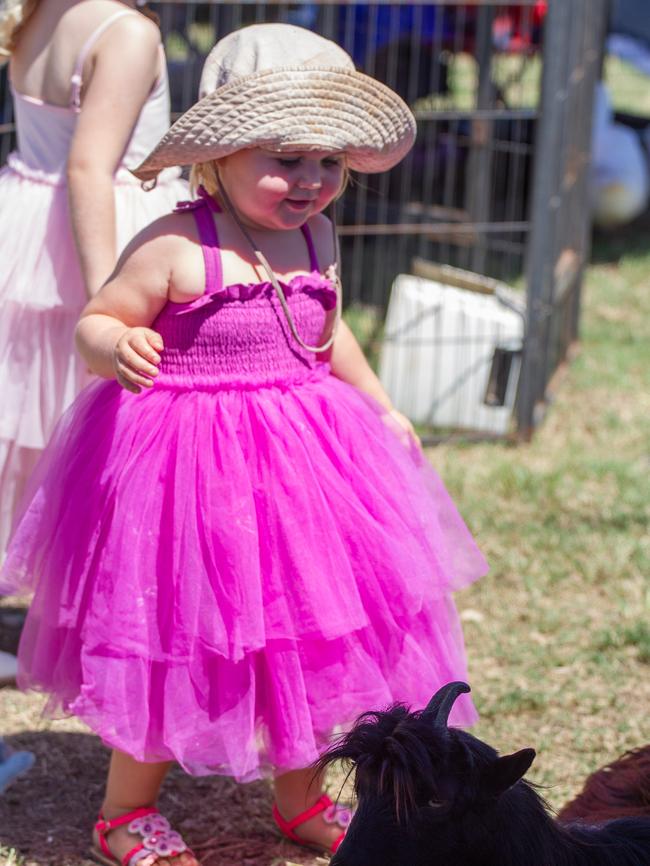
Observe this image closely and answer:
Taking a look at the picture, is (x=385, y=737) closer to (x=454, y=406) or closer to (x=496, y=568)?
(x=496, y=568)

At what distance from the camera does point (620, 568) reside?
4477mm

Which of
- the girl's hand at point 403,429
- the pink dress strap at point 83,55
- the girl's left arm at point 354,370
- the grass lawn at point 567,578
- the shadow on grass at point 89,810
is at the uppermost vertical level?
the pink dress strap at point 83,55

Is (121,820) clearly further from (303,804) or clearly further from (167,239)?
(167,239)

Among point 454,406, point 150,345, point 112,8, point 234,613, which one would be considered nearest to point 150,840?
point 234,613

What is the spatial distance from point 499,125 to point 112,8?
6699mm

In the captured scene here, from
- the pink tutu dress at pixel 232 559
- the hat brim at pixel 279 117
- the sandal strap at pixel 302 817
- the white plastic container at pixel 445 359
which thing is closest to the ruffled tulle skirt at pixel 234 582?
the pink tutu dress at pixel 232 559

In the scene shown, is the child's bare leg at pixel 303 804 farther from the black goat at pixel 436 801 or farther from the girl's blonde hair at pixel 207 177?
the girl's blonde hair at pixel 207 177

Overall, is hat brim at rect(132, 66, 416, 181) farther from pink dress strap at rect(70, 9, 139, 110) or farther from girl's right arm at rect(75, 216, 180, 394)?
pink dress strap at rect(70, 9, 139, 110)

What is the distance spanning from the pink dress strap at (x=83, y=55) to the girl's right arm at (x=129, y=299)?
2.30 ft

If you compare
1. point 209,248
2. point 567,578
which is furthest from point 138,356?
point 567,578

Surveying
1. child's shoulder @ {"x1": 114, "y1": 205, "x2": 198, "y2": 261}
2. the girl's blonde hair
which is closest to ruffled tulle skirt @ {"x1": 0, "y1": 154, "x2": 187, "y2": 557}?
the girl's blonde hair

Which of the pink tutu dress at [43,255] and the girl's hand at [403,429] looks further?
the pink tutu dress at [43,255]

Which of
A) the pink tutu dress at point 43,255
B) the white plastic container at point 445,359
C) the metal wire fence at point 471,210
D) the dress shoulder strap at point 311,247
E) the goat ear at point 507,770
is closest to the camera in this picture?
the goat ear at point 507,770

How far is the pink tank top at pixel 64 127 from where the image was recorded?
10.6 ft
